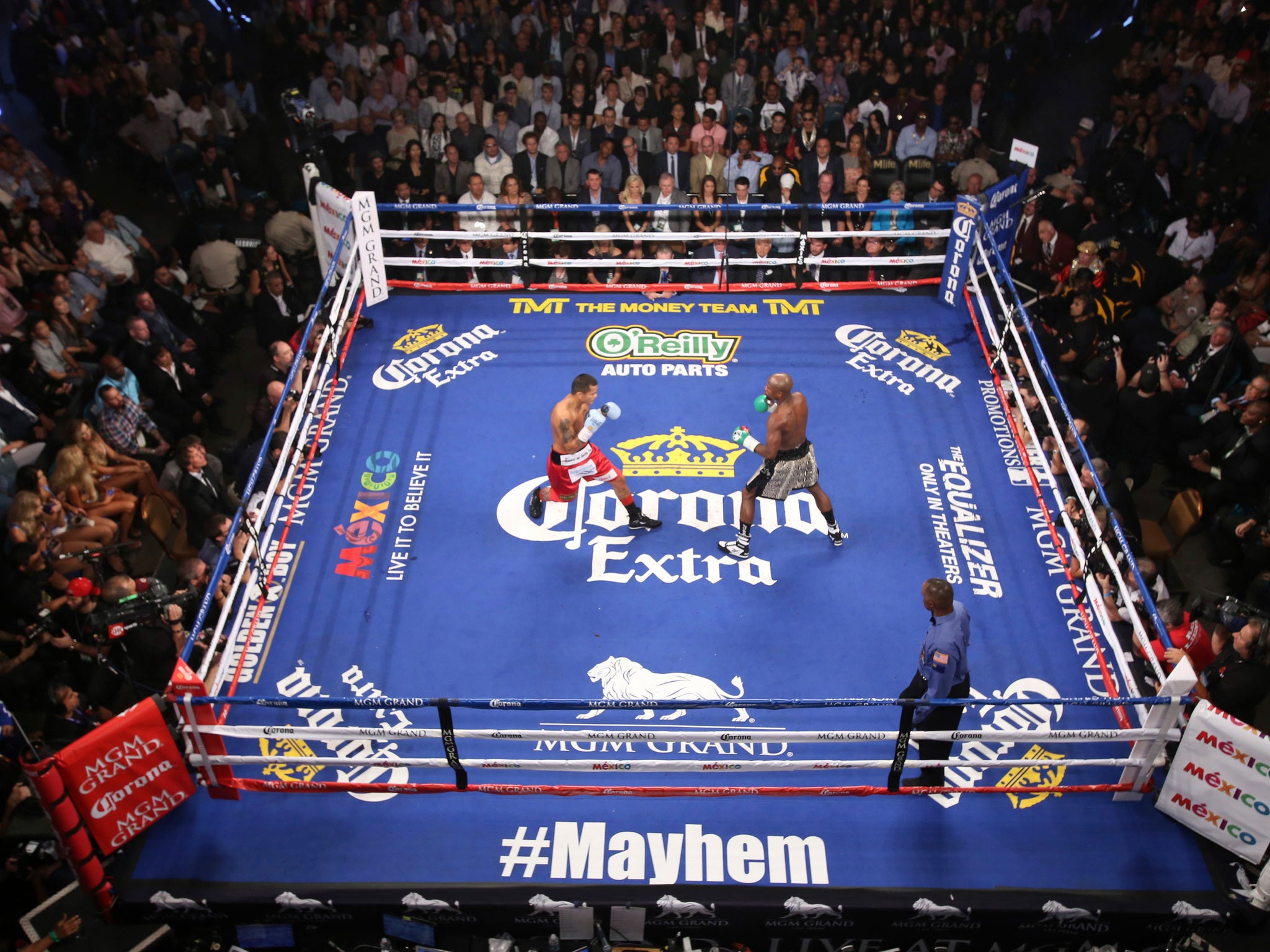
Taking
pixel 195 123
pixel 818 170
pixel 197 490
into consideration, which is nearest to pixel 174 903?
pixel 197 490

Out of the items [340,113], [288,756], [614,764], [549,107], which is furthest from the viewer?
[340,113]

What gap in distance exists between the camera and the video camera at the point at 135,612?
570 centimetres

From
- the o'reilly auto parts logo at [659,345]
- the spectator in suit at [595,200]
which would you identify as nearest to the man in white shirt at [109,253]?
the spectator in suit at [595,200]

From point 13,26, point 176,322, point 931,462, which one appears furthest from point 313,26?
point 931,462

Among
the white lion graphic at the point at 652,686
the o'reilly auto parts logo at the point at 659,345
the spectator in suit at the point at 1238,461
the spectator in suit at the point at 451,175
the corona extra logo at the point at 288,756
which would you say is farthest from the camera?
the spectator in suit at the point at 451,175

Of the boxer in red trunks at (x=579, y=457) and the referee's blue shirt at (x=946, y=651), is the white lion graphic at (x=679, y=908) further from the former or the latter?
the boxer in red trunks at (x=579, y=457)

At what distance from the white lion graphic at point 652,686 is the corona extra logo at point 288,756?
1548mm

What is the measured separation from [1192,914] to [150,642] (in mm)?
5750

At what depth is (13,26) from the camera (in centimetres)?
1186

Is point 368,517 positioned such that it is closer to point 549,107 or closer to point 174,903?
point 174,903

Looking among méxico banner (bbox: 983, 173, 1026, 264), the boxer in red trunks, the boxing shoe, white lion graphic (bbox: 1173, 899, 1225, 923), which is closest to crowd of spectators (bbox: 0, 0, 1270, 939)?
méxico banner (bbox: 983, 173, 1026, 264)

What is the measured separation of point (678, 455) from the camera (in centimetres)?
790

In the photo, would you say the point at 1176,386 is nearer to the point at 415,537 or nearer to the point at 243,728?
the point at 415,537

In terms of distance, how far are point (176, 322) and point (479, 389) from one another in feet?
10.1
